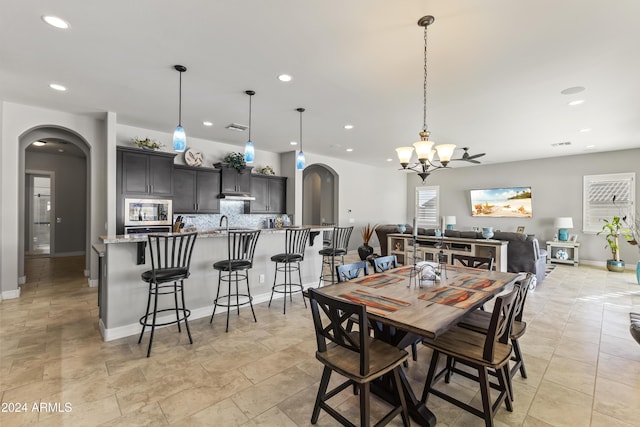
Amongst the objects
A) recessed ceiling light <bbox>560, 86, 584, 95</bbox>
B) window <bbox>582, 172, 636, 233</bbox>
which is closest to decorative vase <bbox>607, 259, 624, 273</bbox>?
window <bbox>582, 172, 636, 233</bbox>

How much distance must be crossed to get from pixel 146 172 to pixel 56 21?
3.03 meters

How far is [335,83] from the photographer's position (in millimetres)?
3490

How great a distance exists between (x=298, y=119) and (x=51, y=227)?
7.94m

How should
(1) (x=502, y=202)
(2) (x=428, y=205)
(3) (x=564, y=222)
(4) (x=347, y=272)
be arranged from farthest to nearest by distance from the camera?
(2) (x=428, y=205), (1) (x=502, y=202), (3) (x=564, y=222), (4) (x=347, y=272)

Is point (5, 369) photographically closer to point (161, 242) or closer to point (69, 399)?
point (69, 399)

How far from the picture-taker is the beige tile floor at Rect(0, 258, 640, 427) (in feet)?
6.48

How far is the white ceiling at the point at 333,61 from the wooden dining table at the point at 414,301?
2.08 m

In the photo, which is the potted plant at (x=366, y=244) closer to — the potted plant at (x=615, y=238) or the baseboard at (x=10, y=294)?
the potted plant at (x=615, y=238)

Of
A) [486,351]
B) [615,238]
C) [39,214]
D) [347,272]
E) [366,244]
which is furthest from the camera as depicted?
[39,214]

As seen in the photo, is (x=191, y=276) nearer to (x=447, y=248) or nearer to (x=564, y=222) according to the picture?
(x=447, y=248)

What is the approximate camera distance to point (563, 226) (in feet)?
24.5

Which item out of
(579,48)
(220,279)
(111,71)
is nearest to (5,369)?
(220,279)

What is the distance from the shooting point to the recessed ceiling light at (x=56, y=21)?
2344mm

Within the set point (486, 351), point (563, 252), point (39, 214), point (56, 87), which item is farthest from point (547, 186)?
point (39, 214)
